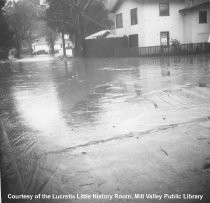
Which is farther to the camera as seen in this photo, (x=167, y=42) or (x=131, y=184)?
(x=167, y=42)

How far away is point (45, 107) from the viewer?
8117mm

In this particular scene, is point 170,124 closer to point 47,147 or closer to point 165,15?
point 47,147

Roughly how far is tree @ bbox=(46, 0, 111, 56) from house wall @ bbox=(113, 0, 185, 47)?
7.99 meters

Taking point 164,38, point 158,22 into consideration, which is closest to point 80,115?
point 158,22

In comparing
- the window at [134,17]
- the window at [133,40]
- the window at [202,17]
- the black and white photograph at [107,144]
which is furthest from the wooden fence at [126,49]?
the black and white photograph at [107,144]

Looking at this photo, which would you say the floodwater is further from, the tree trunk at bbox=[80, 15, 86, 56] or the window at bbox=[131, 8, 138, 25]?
the tree trunk at bbox=[80, 15, 86, 56]

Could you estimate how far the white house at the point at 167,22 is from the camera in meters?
32.7

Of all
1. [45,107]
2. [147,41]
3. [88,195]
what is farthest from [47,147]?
[147,41]

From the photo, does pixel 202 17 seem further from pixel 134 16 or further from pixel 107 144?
pixel 107 144

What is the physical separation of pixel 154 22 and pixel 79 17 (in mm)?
10800

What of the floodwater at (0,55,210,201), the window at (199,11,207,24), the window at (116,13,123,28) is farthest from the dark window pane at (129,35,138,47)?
the floodwater at (0,55,210,201)

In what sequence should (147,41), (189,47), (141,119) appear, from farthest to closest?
(147,41) → (189,47) → (141,119)

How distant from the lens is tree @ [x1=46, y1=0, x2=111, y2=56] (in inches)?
1545

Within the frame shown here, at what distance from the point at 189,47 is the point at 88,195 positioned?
27864mm
